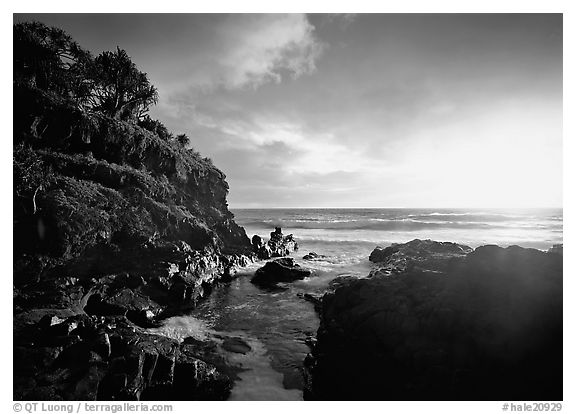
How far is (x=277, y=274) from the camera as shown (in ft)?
51.7

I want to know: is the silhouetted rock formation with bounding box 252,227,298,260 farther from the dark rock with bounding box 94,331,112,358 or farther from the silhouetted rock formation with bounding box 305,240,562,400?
the dark rock with bounding box 94,331,112,358

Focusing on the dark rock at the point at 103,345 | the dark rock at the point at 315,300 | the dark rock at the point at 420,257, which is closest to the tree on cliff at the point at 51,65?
the dark rock at the point at 103,345

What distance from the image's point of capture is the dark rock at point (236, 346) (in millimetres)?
8062

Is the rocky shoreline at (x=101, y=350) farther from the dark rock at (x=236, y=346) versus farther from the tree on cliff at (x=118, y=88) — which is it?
the tree on cliff at (x=118, y=88)

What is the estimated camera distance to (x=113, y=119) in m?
14.7

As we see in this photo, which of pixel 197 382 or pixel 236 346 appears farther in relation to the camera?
pixel 236 346

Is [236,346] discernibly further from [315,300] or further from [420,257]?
[420,257]

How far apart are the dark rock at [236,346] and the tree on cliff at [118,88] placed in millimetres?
14303

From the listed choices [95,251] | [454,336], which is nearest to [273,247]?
[95,251]

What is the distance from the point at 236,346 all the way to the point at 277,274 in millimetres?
7533
